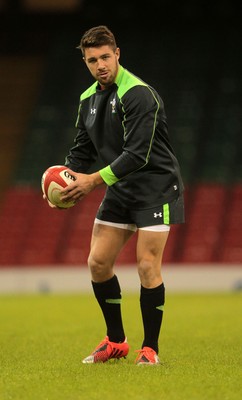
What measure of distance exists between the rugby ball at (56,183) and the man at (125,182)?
59 millimetres

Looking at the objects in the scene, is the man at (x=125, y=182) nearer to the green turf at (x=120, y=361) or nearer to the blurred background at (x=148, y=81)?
the green turf at (x=120, y=361)

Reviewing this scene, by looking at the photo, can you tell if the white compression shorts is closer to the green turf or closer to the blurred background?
the green turf

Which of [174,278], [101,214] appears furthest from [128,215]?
[174,278]

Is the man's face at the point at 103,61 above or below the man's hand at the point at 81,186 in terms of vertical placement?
above

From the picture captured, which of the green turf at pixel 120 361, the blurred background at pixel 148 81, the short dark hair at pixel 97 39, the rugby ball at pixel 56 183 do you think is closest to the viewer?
the green turf at pixel 120 361

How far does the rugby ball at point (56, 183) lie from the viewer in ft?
17.7

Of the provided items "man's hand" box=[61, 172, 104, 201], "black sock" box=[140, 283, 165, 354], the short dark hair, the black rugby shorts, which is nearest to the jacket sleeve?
the black rugby shorts

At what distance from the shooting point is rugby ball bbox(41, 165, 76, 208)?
5391mm

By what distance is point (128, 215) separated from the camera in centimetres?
559

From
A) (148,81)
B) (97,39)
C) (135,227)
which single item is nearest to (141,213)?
(135,227)

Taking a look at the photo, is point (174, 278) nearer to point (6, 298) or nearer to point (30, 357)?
point (6, 298)

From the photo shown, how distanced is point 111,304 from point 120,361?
33cm

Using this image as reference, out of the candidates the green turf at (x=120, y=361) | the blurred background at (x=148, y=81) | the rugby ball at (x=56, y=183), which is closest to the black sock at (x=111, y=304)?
the green turf at (x=120, y=361)

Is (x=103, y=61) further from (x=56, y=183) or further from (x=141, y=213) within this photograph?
(x=141, y=213)
